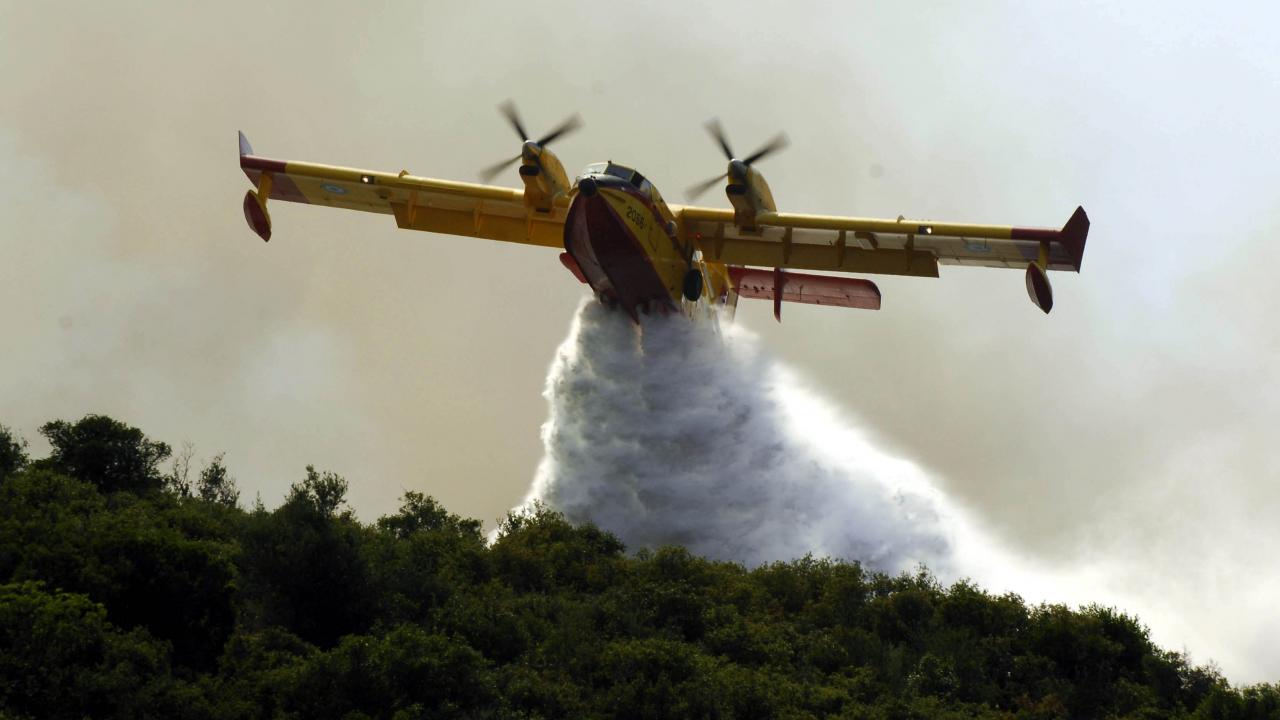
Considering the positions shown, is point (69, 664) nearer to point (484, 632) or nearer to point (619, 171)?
point (484, 632)

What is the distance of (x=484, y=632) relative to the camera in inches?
1008

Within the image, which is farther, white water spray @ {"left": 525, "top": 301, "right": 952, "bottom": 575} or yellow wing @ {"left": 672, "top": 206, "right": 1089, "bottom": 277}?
white water spray @ {"left": 525, "top": 301, "right": 952, "bottom": 575}

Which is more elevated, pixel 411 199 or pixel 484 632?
pixel 411 199

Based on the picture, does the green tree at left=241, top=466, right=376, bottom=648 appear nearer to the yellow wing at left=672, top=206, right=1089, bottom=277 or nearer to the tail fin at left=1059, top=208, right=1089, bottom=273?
the yellow wing at left=672, top=206, right=1089, bottom=277

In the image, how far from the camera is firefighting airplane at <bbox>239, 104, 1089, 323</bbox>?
30531mm

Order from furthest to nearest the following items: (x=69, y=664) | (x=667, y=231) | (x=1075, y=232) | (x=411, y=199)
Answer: (x=411, y=199) < (x=667, y=231) < (x=1075, y=232) < (x=69, y=664)

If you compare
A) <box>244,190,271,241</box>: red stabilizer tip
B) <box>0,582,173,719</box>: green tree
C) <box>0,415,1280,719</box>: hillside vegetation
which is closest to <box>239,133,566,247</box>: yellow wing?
<box>244,190,271,241</box>: red stabilizer tip

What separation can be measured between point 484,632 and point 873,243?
39.1ft

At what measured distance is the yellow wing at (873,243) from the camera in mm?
30797

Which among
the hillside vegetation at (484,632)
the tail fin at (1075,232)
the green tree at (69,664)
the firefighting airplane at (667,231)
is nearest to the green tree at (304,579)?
the hillside vegetation at (484,632)

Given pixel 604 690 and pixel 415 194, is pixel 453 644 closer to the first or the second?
pixel 604 690

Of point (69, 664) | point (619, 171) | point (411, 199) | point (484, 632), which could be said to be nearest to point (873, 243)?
point (619, 171)

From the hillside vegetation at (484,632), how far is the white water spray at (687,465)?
1880mm

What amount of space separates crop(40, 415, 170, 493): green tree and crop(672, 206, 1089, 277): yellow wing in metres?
13.4
